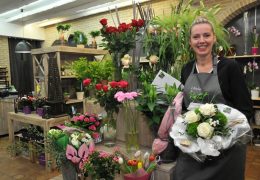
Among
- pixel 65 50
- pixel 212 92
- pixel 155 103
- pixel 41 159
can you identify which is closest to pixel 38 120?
pixel 41 159

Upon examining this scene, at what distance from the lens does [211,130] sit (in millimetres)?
1175

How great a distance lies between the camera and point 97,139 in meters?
1.91

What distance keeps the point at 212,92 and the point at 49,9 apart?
5.91m

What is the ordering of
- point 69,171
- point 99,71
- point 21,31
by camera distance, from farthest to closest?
point 21,31 < point 99,71 < point 69,171

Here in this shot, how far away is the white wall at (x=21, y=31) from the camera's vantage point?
707 cm

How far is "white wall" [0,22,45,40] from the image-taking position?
7074mm

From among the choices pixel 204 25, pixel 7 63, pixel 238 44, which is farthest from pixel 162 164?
pixel 7 63

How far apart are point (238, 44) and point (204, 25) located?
3.99m

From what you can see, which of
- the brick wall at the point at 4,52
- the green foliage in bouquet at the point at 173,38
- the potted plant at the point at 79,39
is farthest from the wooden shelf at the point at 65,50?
the green foliage in bouquet at the point at 173,38

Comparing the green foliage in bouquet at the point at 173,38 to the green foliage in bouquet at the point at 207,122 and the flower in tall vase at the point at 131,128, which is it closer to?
the flower in tall vase at the point at 131,128

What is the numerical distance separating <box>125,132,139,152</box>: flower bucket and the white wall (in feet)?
21.8

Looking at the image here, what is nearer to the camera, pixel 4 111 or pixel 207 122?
pixel 207 122

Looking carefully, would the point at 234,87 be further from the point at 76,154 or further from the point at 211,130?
the point at 76,154

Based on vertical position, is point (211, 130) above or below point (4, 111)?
above
